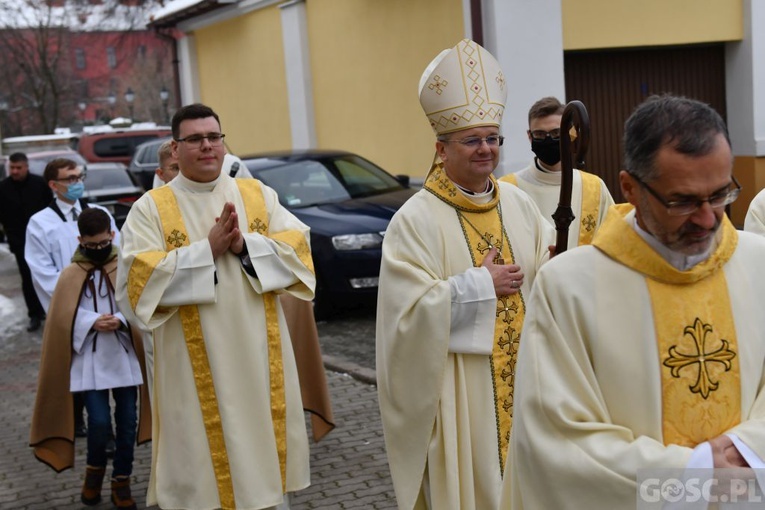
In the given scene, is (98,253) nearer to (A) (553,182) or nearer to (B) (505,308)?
(A) (553,182)

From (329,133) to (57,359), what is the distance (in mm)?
12223

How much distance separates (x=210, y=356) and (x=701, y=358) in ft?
10.0

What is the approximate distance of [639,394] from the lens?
2611 millimetres

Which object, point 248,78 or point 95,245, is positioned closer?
point 95,245

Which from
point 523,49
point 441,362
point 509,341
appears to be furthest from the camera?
point 523,49

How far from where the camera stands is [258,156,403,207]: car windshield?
11742 mm

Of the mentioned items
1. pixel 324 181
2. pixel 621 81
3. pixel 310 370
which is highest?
pixel 621 81

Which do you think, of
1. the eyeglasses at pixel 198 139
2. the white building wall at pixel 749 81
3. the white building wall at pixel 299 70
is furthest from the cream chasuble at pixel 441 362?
the white building wall at pixel 299 70

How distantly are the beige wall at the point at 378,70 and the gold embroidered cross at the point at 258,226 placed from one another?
8.67 meters

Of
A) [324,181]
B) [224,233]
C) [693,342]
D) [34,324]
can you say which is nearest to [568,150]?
[693,342]

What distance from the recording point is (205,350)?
528 centimetres

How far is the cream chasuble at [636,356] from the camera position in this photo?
8.55ft

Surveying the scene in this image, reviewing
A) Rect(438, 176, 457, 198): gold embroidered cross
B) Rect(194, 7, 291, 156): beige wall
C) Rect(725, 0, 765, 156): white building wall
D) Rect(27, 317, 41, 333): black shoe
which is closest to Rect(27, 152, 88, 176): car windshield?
Rect(194, 7, 291, 156): beige wall

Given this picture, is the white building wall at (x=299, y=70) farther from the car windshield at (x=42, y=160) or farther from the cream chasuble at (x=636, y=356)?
the cream chasuble at (x=636, y=356)
